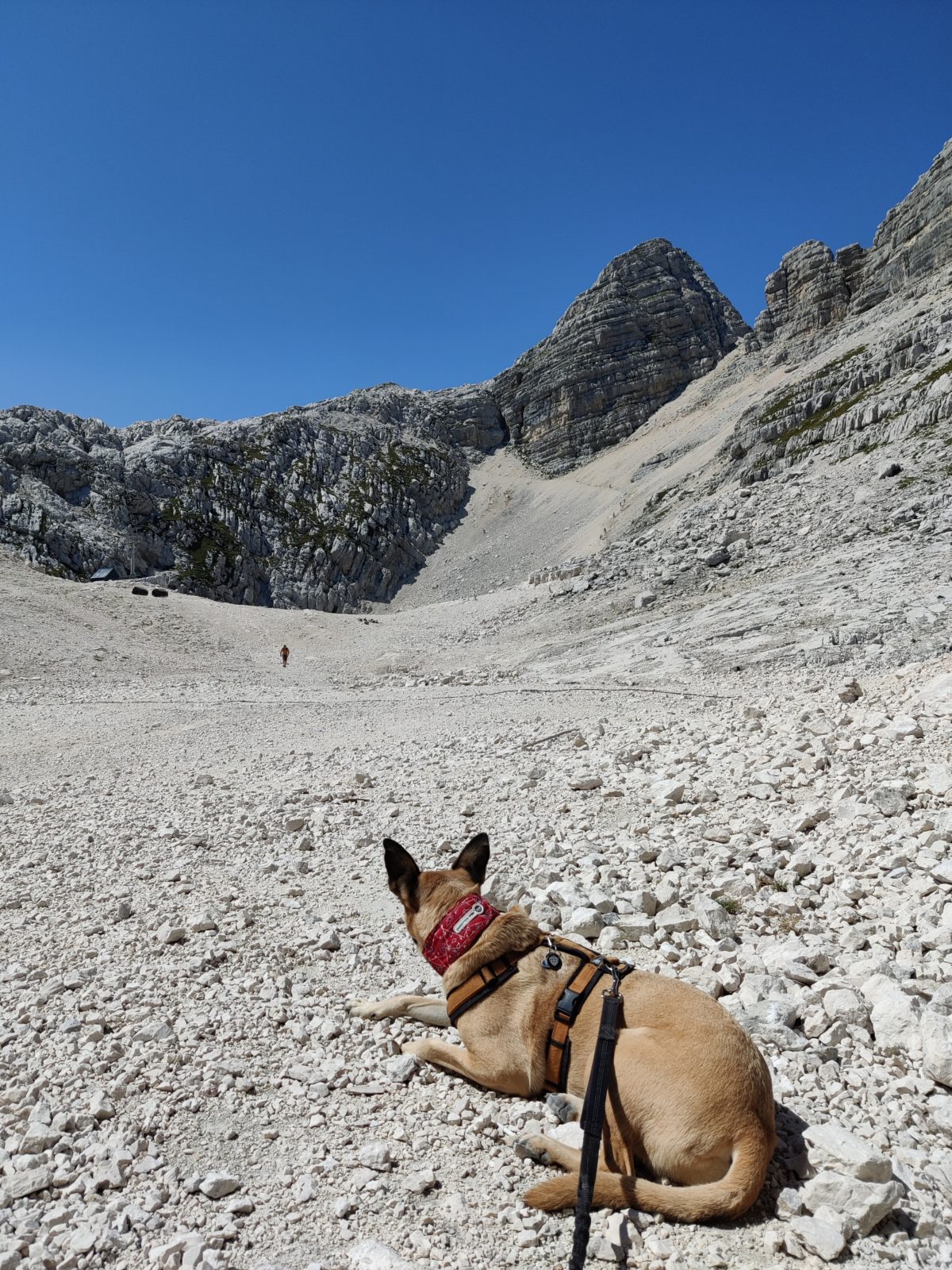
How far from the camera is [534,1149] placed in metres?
3.84

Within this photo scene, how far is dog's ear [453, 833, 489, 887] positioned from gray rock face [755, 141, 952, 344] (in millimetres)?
117953

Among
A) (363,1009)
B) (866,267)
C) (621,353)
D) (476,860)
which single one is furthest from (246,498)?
(363,1009)

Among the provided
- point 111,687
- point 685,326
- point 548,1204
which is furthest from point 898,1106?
point 685,326

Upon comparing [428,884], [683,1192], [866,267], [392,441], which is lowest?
[683,1192]

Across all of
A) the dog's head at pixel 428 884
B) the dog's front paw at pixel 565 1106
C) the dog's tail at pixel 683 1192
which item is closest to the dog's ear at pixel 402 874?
the dog's head at pixel 428 884

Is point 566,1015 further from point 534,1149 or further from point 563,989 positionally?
point 534,1149

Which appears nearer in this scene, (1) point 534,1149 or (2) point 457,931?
(1) point 534,1149

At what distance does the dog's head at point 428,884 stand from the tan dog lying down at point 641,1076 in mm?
291

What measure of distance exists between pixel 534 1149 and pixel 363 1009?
1820 mm

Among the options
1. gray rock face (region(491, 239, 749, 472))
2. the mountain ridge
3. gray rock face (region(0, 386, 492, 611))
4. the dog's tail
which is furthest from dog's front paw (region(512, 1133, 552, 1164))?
gray rock face (region(491, 239, 749, 472))

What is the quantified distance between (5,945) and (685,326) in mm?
169490

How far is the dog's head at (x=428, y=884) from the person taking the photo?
200 inches

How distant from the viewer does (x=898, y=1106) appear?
384 centimetres

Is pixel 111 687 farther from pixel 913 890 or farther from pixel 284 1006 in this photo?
pixel 913 890
